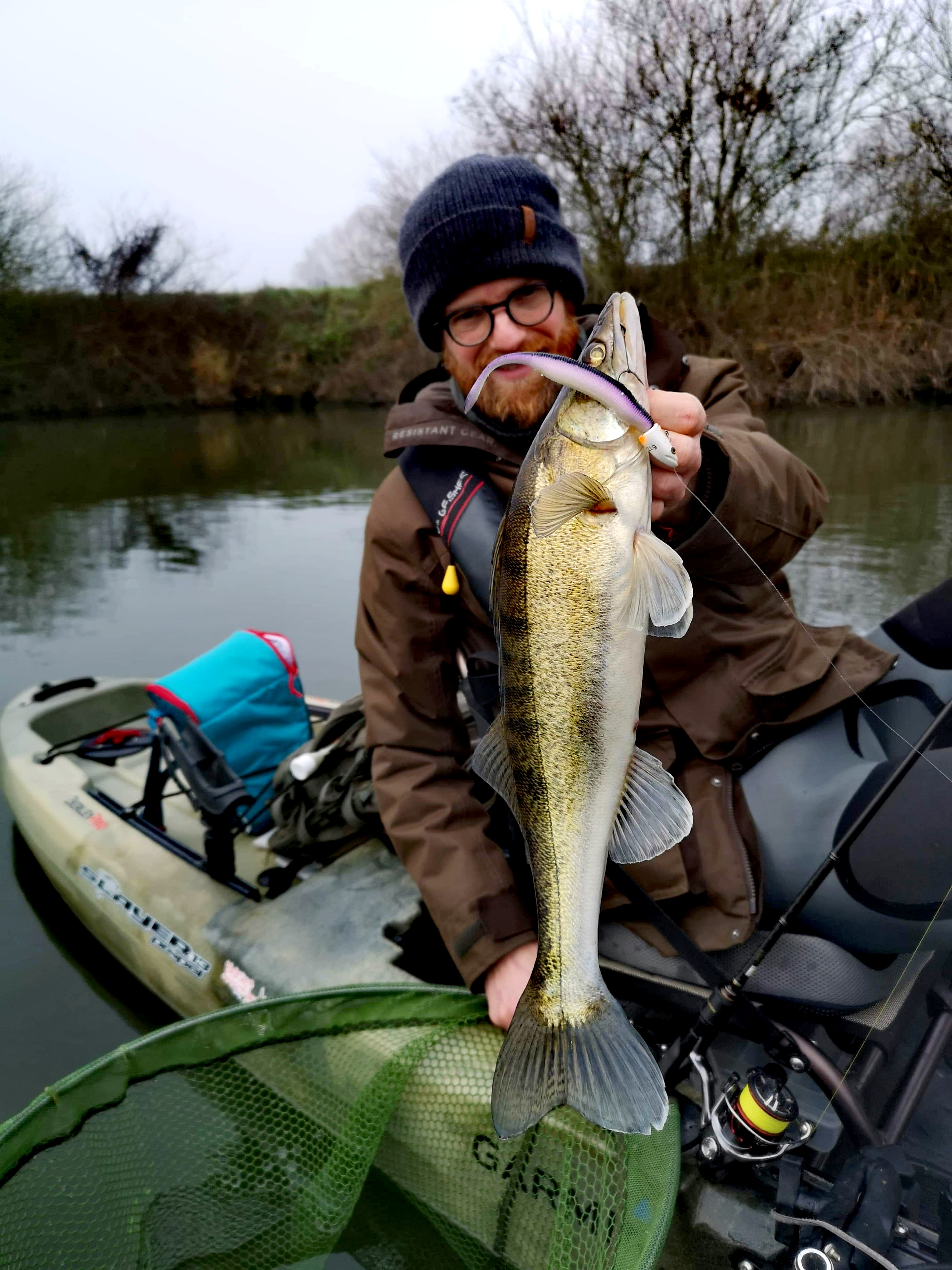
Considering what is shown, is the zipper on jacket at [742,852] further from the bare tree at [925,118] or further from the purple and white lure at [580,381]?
the bare tree at [925,118]

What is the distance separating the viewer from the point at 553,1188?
1.52 m

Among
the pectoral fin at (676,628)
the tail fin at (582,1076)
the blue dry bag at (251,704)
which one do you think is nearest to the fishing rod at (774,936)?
the tail fin at (582,1076)

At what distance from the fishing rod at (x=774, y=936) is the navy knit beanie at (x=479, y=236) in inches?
63.6

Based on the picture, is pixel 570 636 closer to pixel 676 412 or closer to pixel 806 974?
pixel 676 412

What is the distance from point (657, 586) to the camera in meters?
1.19

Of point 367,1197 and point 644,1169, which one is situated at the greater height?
point 644,1169

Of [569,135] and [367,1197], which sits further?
[569,135]

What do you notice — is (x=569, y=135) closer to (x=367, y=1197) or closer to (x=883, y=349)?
(x=883, y=349)

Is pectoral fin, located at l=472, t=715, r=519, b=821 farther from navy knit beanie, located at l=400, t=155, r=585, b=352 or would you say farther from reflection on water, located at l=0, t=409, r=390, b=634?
reflection on water, located at l=0, t=409, r=390, b=634

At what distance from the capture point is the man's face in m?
2.08

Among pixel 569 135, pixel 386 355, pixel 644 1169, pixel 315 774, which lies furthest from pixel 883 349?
pixel 386 355

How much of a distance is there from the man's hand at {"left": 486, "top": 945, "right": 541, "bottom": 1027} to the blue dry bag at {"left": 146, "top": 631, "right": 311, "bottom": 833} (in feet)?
5.39

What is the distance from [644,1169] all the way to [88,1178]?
3.32 feet

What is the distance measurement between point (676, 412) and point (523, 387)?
85cm
